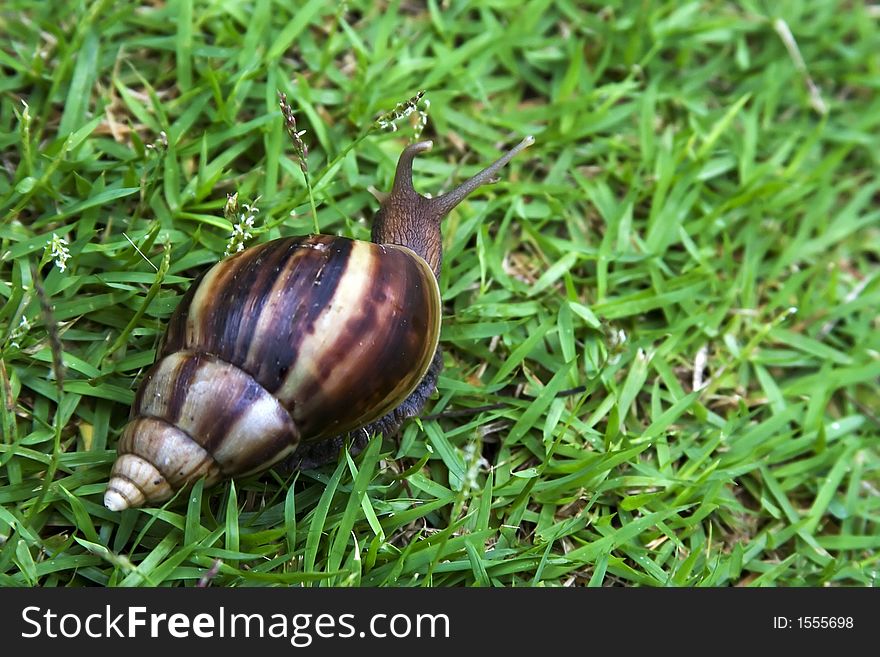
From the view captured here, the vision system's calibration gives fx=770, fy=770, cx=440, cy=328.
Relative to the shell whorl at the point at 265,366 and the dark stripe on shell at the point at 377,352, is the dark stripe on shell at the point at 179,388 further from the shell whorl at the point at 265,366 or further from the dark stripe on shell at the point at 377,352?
the dark stripe on shell at the point at 377,352

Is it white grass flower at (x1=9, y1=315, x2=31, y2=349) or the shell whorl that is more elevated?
white grass flower at (x1=9, y1=315, x2=31, y2=349)

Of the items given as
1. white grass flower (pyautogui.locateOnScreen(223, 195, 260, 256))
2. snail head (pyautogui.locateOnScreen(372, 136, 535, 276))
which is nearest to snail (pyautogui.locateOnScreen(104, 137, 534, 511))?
white grass flower (pyautogui.locateOnScreen(223, 195, 260, 256))

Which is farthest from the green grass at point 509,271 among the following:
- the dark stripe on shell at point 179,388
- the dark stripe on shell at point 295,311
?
the dark stripe on shell at point 295,311

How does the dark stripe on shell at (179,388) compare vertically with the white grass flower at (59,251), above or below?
below

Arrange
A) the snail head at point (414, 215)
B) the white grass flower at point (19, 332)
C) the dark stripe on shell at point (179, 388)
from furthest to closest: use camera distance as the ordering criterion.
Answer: the snail head at point (414, 215) < the white grass flower at point (19, 332) < the dark stripe on shell at point (179, 388)

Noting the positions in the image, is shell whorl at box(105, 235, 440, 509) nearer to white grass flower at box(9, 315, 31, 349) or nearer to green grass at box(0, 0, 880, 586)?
green grass at box(0, 0, 880, 586)

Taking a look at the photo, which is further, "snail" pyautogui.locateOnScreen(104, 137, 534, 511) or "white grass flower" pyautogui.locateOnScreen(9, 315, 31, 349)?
"white grass flower" pyautogui.locateOnScreen(9, 315, 31, 349)

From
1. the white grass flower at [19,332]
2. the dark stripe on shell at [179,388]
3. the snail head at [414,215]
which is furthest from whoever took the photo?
the snail head at [414,215]

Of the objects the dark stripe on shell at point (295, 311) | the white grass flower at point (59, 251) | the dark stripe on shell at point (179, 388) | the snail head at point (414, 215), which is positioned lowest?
the dark stripe on shell at point (179, 388)
